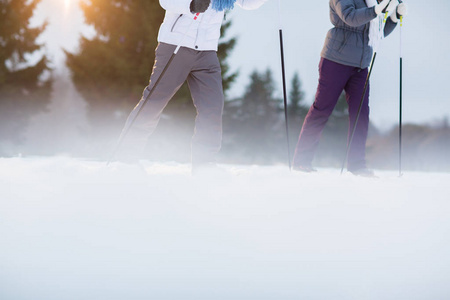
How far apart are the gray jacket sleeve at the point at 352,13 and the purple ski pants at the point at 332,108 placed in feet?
1.22

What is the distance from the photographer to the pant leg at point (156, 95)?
2787 mm

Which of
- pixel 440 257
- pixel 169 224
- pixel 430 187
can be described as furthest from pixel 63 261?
pixel 430 187

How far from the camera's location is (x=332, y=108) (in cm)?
352

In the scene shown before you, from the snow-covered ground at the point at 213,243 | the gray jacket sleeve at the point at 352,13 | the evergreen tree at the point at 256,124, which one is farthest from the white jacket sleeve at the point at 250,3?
the evergreen tree at the point at 256,124

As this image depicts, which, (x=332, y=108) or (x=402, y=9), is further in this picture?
(x=332, y=108)

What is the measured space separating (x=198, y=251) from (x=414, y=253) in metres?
0.89

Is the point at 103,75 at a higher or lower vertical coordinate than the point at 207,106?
higher

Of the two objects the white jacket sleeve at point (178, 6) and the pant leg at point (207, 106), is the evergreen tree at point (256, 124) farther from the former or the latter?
the white jacket sleeve at point (178, 6)

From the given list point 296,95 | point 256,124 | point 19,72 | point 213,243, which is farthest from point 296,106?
point 213,243

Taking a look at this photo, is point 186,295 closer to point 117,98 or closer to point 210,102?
point 210,102

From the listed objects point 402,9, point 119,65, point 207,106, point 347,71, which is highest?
point 119,65

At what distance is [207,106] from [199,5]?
0.67 m

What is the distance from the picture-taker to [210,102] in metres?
2.89

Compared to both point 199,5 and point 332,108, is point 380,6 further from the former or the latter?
point 199,5
